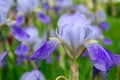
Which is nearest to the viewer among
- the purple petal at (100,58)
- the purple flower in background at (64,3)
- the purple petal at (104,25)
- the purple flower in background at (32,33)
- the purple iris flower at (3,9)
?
the purple petal at (100,58)

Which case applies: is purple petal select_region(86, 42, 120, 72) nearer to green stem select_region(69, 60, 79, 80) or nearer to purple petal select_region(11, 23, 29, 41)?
green stem select_region(69, 60, 79, 80)

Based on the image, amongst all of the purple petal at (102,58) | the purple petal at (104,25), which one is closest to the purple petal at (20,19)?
the purple petal at (104,25)

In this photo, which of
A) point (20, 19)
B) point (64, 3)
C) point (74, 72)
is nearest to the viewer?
point (74, 72)

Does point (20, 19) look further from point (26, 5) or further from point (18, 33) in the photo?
point (18, 33)

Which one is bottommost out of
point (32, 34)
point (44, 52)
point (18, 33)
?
point (32, 34)

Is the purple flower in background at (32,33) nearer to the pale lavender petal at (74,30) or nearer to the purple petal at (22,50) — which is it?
the purple petal at (22,50)

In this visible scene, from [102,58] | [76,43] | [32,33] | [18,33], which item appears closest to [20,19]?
[32,33]
